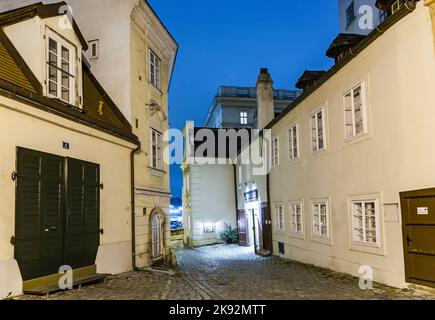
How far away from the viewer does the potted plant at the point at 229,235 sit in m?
29.4

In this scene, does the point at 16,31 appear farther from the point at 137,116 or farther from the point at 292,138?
the point at 292,138

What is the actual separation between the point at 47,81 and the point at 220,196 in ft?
69.8

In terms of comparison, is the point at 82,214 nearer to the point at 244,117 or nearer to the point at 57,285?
the point at 57,285

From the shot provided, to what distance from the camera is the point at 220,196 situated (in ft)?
99.3

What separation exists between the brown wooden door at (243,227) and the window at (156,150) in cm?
1061

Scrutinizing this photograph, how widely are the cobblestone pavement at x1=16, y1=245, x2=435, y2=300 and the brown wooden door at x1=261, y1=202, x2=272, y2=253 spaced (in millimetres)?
6195

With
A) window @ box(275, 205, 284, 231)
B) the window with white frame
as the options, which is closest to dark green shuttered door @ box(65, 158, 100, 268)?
the window with white frame

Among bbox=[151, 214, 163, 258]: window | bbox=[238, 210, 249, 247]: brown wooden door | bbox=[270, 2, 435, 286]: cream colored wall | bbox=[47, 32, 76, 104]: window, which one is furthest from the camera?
bbox=[238, 210, 249, 247]: brown wooden door

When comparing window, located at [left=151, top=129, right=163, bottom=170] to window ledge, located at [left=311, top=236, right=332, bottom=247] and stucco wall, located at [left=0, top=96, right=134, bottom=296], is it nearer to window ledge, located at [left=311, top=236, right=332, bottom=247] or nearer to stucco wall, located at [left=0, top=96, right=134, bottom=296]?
stucco wall, located at [left=0, top=96, right=134, bottom=296]

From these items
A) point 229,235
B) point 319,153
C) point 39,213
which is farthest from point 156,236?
point 229,235

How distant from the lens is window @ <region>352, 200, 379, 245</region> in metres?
10.7

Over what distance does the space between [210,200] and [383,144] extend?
2073 cm

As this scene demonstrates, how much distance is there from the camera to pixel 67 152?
10.1 m

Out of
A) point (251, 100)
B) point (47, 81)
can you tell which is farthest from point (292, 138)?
point (251, 100)
